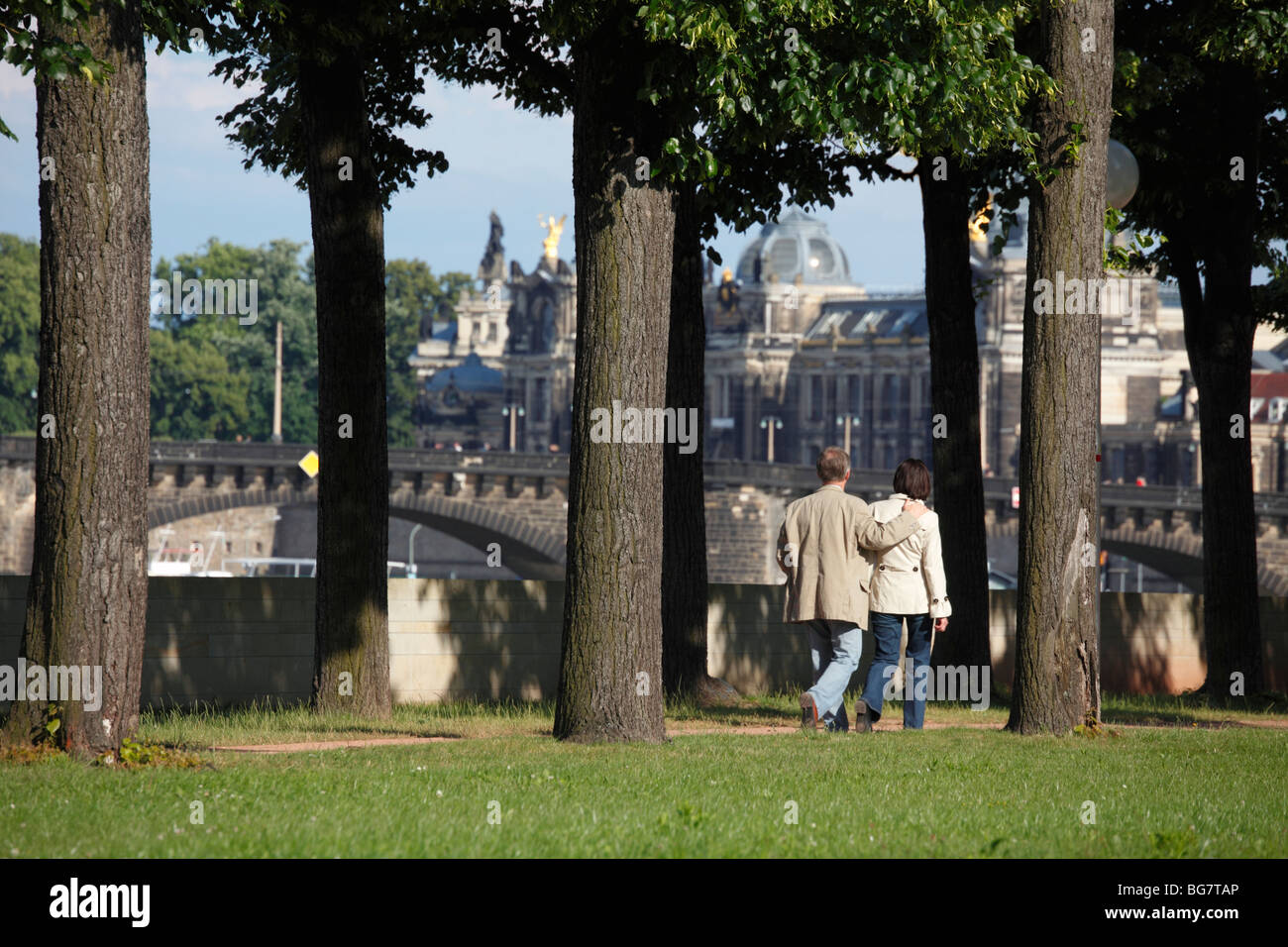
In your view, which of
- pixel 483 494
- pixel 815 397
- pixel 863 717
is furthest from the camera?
pixel 815 397

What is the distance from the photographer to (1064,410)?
1109cm

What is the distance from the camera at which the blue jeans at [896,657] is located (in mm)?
11297

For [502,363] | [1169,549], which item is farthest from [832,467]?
[502,363]

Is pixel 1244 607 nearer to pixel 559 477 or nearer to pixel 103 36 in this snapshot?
pixel 103 36

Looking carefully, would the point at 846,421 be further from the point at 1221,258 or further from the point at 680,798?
the point at 680,798

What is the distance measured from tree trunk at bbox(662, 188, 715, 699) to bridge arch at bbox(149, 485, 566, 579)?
5494 cm

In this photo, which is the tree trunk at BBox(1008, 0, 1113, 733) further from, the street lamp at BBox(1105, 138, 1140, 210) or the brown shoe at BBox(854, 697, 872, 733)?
the street lamp at BBox(1105, 138, 1140, 210)

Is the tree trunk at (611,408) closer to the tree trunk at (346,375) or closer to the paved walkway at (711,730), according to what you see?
the paved walkway at (711,730)

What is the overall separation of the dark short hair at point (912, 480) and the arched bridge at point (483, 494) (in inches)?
2268

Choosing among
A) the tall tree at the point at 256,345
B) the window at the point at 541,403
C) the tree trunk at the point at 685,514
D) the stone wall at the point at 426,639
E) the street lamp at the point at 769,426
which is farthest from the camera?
the window at the point at 541,403

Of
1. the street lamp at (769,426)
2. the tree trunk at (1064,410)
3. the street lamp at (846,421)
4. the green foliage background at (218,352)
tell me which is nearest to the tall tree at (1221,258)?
the tree trunk at (1064,410)

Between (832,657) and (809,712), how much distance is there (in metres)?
0.35

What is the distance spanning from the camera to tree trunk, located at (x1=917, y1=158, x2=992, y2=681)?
51.2 feet
